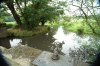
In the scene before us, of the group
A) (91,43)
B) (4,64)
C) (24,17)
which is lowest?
(24,17)

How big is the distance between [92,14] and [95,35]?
2.49 feet

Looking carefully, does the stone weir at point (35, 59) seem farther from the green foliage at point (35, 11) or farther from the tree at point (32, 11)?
the green foliage at point (35, 11)

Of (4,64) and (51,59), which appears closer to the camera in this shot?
(4,64)

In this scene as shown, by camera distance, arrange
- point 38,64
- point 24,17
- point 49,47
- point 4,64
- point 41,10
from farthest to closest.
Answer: point 24,17 → point 41,10 → point 49,47 → point 38,64 → point 4,64

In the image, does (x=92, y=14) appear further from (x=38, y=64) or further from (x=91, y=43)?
(x=38, y=64)

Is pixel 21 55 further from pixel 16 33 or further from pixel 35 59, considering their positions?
pixel 16 33

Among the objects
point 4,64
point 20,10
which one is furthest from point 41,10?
point 4,64

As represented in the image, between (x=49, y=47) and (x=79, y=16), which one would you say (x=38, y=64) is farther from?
(x=49, y=47)

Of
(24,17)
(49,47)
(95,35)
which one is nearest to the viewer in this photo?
(95,35)

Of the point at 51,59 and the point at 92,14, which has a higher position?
the point at 92,14

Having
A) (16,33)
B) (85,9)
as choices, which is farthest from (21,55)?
(16,33)

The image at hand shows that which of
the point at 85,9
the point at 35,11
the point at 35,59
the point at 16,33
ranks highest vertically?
the point at 85,9

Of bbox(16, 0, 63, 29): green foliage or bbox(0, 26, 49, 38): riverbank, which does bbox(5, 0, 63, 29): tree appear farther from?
bbox(0, 26, 49, 38): riverbank

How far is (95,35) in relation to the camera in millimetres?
6750
